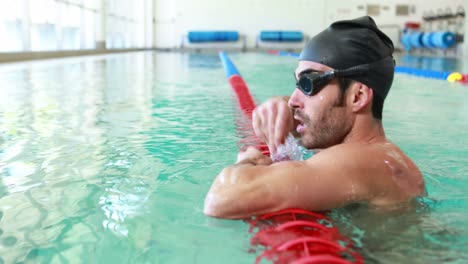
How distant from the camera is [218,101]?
554 cm

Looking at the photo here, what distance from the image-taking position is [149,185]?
2.26m

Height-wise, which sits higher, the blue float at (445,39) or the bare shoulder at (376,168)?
the blue float at (445,39)

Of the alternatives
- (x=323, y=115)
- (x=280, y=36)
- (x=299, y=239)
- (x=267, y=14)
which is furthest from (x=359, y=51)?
(x=267, y=14)

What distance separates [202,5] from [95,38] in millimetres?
7155

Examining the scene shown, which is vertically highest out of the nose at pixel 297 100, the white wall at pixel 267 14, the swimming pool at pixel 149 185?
the white wall at pixel 267 14

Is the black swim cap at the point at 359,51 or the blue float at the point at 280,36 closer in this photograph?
the black swim cap at the point at 359,51

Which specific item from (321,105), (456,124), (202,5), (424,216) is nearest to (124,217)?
(321,105)

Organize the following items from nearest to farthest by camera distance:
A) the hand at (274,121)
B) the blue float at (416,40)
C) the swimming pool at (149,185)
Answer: the swimming pool at (149,185), the hand at (274,121), the blue float at (416,40)

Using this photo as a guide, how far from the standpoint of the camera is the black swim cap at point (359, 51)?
1.80 meters

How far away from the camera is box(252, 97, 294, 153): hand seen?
80.2 inches

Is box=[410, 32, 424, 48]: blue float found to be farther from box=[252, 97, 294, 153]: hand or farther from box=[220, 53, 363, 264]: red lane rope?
box=[220, 53, 363, 264]: red lane rope

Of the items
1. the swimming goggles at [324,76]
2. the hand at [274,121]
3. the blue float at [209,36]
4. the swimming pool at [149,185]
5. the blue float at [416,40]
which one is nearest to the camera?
the swimming pool at [149,185]

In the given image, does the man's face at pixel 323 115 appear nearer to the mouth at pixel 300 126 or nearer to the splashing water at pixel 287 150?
the mouth at pixel 300 126

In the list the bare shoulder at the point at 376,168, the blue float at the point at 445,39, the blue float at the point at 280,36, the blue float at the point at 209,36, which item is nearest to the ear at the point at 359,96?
the bare shoulder at the point at 376,168
